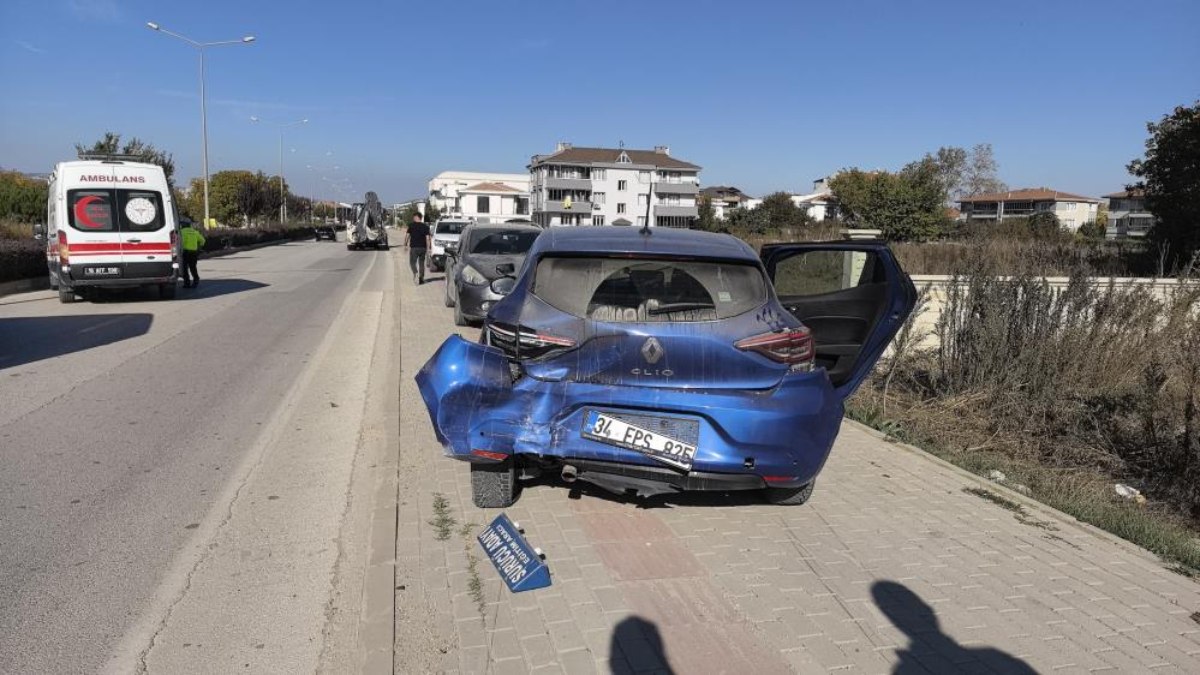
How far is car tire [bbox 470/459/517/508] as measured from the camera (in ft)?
14.3

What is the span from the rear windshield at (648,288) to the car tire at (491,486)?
1.01 meters

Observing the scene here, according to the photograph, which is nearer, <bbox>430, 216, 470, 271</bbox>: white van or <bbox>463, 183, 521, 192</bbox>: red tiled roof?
<bbox>430, 216, 470, 271</bbox>: white van

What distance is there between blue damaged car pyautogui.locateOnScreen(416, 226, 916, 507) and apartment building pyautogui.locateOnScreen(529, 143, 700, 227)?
8950cm

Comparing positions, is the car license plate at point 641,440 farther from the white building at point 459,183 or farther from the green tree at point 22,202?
the white building at point 459,183

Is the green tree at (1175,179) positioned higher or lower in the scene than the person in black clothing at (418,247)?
higher

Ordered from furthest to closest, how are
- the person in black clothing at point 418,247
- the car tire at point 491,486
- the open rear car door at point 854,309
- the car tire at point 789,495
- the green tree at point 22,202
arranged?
the green tree at point 22,202, the person in black clothing at point 418,247, the open rear car door at point 854,309, the car tire at point 789,495, the car tire at point 491,486

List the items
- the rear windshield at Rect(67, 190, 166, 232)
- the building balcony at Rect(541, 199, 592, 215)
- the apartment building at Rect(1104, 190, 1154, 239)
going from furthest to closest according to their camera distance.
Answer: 1. the building balcony at Rect(541, 199, 592, 215)
2. the apartment building at Rect(1104, 190, 1154, 239)
3. the rear windshield at Rect(67, 190, 166, 232)

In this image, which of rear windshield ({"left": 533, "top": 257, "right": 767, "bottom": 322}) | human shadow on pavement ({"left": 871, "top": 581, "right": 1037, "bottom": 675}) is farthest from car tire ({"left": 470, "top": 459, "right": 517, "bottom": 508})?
human shadow on pavement ({"left": 871, "top": 581, "right": 1037, "bottom": 675})

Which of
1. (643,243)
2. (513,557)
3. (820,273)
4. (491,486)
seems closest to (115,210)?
(820,273)

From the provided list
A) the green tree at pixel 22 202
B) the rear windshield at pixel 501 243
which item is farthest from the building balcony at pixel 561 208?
the rear windshield at pixel 501 243

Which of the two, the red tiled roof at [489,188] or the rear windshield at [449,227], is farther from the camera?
the red tiled roof at [489,188]

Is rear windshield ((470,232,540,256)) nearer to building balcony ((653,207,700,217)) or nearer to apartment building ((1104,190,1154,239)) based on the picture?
building balcony ((653,207,700,217))

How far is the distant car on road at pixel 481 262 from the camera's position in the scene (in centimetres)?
1191

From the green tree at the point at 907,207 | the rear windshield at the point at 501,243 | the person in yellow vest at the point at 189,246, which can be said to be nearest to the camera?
the rear windshield at the point at 501,243
